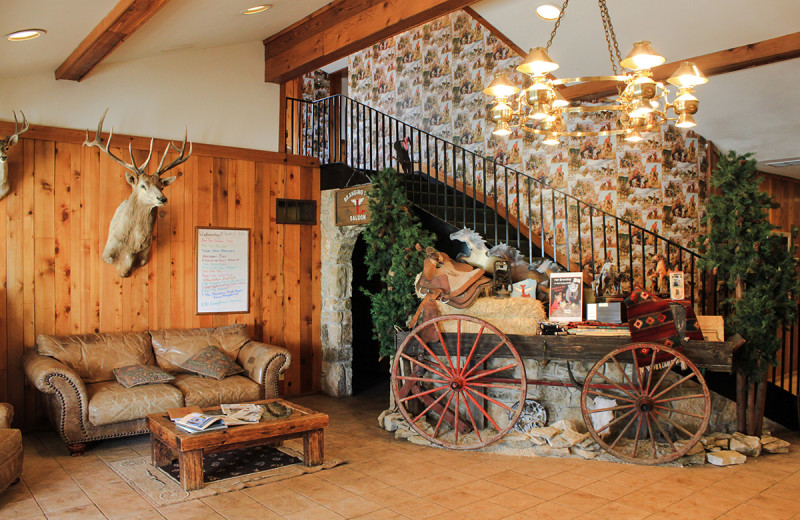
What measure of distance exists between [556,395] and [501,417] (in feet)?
1.57

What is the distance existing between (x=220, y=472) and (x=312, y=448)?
624 millimetres

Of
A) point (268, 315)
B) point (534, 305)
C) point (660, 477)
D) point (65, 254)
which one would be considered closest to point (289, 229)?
point (268, 315)

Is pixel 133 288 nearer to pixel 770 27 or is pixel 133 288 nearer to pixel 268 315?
pixel 268 315

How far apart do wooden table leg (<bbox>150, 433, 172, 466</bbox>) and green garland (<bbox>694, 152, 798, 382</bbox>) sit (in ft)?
14.0

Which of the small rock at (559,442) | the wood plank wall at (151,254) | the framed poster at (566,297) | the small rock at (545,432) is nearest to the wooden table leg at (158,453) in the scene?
the wood plank wall at (151,254)

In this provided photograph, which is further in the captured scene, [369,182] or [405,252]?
[369,182]

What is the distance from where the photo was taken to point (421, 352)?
511 centimetres

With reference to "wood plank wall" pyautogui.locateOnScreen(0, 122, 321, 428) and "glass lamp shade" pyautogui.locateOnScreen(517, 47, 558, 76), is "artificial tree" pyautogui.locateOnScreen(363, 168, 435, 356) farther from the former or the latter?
"glass lamp shade" pyautogui.locateOnScreen(517, 47, 558, 76)

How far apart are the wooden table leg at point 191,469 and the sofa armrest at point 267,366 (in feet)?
5.13

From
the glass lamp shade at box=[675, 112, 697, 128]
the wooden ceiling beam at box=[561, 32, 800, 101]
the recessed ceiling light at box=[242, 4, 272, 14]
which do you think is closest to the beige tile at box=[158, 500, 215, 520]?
the glass lamp shade at box=[675, 112, 697, 128]

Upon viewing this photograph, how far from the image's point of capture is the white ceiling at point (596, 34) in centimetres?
445

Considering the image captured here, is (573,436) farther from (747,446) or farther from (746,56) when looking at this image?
(746,56)

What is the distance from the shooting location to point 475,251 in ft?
18.5

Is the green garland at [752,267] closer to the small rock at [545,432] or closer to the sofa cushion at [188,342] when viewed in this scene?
the small rock at [545,432]
